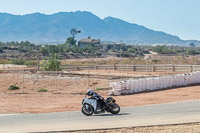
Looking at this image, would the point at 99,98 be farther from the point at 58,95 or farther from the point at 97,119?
the point at 58,95

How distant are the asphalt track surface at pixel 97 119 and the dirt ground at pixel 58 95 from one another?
2881 mm

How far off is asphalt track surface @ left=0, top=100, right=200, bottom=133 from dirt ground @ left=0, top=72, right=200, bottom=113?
2881 mm

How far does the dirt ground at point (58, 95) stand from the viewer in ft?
72.5

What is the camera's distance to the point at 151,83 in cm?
3073

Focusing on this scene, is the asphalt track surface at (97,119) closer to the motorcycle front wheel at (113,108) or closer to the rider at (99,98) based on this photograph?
the motorcycle front wheel at (113,108)

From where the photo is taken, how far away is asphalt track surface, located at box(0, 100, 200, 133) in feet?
48.2

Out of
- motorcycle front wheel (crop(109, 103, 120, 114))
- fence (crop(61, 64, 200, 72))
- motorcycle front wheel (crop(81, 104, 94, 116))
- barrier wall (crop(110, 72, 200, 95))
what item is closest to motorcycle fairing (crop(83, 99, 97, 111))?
motorcycle front wheel (crop(81, 104, 94, 116))

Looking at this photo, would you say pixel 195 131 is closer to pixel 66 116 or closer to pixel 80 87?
pixel 66 116

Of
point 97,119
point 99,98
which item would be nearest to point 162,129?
point 97,119

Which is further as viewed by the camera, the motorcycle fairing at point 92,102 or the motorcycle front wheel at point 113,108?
the motorcycle front wheel at point 113,108

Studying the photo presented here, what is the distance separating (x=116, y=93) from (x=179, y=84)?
7342mm

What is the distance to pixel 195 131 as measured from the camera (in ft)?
45.0

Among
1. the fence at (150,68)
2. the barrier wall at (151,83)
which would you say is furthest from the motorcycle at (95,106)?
the fence at (150,68)

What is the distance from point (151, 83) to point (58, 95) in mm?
7936
